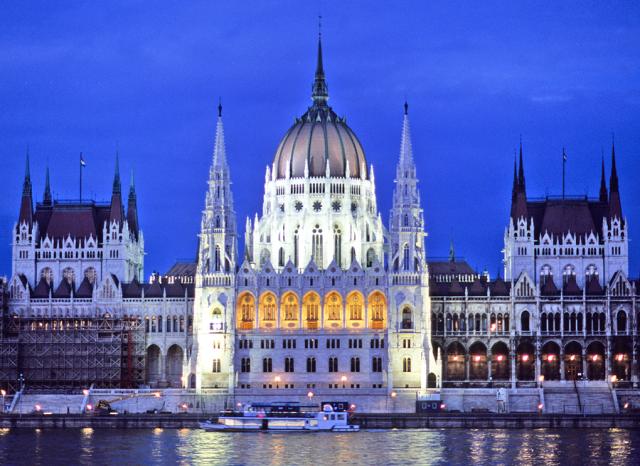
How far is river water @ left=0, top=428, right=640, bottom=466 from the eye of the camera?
5802 inches

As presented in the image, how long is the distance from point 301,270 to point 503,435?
3813 cm

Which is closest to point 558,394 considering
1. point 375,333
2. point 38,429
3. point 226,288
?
point 375,333

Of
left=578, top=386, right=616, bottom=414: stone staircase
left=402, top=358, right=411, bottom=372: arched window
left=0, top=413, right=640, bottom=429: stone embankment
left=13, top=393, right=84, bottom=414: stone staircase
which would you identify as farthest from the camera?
left=402, top=358, right=411, bottom=372: arched window

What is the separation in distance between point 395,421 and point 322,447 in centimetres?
2178

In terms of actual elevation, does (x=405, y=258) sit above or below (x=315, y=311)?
above


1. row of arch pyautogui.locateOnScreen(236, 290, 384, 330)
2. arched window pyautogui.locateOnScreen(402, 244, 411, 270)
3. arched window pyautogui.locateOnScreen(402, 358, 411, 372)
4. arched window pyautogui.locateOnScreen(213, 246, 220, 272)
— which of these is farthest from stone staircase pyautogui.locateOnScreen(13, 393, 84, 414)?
arched window pyautogui.locateOnScreen(402, 244, 411, 270)

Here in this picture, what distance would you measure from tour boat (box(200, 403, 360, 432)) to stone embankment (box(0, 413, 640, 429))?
12.9ft

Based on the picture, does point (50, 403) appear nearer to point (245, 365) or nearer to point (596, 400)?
point (245, 365)

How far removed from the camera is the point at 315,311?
195875 mm

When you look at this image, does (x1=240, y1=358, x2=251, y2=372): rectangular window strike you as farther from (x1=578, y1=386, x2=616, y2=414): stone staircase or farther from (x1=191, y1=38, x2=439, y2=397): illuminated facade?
(x1=578, y1=386, x2=616, y2=414): stone staircase

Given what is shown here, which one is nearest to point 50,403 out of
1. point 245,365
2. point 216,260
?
point 245,365

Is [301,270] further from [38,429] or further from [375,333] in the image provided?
[38,429]

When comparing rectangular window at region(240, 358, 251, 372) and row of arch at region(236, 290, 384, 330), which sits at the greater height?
row of arch at region(236, 290, 384, 330)

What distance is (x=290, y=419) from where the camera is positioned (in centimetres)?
17438
